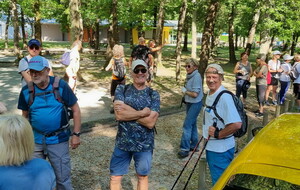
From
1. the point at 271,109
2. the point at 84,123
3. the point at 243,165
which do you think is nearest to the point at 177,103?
the point at 271,109

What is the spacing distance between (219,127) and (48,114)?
181cm

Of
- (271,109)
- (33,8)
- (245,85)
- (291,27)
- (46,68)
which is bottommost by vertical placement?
(271,109)

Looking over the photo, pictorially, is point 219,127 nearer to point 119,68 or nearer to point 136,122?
point 136,122

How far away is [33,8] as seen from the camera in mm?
21406

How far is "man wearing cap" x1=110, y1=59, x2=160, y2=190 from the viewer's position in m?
3.15

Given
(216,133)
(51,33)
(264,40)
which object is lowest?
(216,133)

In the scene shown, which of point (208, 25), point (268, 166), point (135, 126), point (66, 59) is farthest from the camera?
point (208, 25)

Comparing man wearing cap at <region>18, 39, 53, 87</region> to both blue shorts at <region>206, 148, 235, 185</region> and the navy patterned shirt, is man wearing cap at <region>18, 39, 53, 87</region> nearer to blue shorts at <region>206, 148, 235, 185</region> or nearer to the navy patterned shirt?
the navy patterned shirt

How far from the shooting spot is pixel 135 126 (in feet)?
10.4

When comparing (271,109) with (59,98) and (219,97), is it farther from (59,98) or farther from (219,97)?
(59,98)

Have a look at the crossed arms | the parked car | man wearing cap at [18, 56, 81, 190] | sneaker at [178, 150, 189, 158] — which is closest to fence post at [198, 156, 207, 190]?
the crossed arms

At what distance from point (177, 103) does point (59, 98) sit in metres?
7.02

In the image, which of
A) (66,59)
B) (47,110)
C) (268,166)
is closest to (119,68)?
(66,59)

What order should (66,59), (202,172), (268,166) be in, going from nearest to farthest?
(268,166) < (202,172) < (66,59)
